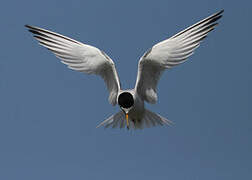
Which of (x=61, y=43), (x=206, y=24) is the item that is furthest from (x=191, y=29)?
(x=61, y=43)

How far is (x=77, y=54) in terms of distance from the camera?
849 cm

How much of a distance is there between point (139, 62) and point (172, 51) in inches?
19.8

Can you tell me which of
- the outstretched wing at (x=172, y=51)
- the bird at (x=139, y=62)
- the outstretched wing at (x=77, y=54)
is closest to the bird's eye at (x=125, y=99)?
the bird at (x=139, y=62)

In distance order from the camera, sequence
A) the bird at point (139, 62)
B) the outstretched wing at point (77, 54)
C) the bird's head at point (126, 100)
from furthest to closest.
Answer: the outstretched wing at point (77, 54), the bird at point (139, 62), the bird's head at point (126, 100)

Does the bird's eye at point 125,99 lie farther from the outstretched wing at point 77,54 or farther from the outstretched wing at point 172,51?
the outstretched wing at point 77,54

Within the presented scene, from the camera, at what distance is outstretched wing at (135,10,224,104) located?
316 inches

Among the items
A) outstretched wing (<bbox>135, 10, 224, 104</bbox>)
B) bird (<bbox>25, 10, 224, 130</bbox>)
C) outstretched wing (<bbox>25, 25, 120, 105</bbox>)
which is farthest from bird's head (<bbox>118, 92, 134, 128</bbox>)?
outstretched wing (<bbox>25, 25, 120, 105</bbox>)

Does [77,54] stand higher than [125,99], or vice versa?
[77,54]

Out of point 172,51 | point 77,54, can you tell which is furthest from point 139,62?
point 77,54

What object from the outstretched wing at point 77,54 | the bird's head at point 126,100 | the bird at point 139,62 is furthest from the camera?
the outstretched wing at point 77,54

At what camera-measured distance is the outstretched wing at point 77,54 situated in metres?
8.35

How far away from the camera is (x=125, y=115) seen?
8.33m

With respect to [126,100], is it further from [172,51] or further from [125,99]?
[172,51]

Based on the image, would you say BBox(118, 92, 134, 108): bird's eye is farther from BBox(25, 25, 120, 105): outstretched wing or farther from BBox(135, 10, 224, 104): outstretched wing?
BBox(25, 25, 120, 105): outstretched wing
